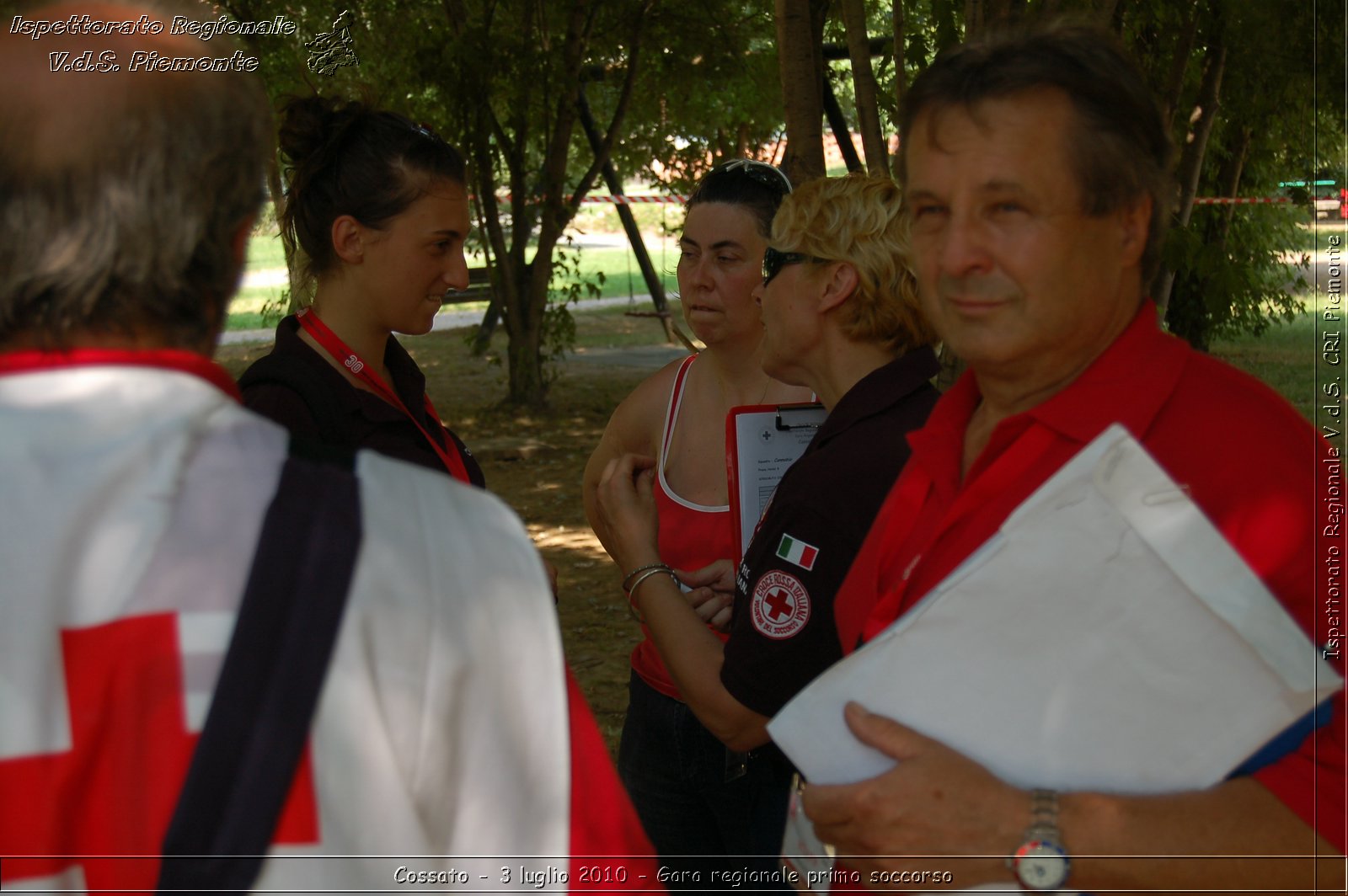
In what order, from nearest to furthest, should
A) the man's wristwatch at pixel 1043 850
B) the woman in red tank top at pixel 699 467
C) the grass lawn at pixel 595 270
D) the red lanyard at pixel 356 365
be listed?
the man's wristwatch at pixel 1043 850
the red lanyard at pixel 356 365
the woman in red tank top at pixel 699 467
the grass lawn at pixel 595 270

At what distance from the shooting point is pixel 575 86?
433 inches

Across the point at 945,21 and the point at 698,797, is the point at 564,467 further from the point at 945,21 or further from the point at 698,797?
the point at 698,797

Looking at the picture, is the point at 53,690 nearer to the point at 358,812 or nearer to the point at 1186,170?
the point at 358,812

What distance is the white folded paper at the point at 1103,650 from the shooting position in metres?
1.30

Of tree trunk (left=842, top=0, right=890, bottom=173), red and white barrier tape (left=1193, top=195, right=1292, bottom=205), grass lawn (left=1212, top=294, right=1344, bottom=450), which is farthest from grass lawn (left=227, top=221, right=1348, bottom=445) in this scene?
tree trunk (left=842, top=0, right=890, bottom=173)

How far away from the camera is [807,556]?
2078 mm

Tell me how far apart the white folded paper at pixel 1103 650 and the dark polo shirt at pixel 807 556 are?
0.59m

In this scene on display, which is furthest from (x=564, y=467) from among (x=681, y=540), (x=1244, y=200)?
(x=681, y=540)

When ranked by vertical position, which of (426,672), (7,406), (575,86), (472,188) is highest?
(575,86)

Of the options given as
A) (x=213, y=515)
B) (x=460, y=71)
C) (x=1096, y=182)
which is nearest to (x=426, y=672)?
(x=213, y=515)

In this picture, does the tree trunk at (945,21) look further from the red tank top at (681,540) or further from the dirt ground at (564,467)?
the dirt ground at (564,467)

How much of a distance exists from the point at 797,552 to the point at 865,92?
12.9ft

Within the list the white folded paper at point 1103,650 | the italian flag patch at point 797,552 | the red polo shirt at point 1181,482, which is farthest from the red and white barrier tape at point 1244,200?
the white folded paper at point 1103,650

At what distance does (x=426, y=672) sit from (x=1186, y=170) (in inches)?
292
